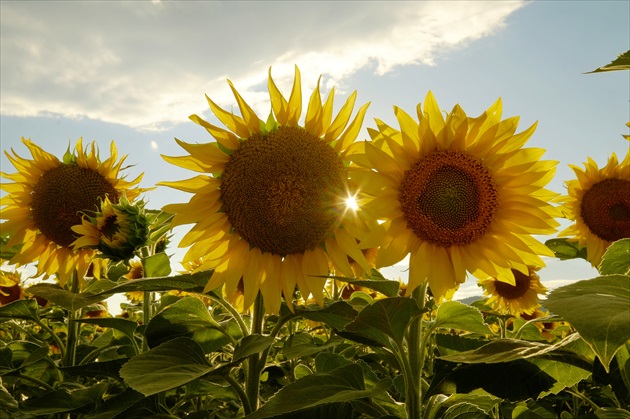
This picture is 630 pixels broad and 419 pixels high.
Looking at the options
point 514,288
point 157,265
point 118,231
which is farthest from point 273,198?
point 514,288

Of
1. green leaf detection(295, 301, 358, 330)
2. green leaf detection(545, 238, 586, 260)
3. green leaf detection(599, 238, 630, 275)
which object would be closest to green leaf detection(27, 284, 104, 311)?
green leaf detection(295, 301, 358, 330)

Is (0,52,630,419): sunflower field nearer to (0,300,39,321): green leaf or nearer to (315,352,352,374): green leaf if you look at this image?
(315,352,352,374): green leaf

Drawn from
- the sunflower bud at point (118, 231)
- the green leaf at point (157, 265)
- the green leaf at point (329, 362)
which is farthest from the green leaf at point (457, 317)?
the sunflower bud at point (118, 231)

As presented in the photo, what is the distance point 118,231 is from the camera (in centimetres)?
339

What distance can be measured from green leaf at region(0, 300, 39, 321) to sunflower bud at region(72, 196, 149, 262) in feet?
2.08

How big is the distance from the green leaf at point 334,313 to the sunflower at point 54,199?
7.64 ft

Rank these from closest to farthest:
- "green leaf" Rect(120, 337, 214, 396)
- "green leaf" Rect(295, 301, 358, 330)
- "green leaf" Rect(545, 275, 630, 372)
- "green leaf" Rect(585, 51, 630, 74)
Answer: "green leaf" Rect(545, 275, 630, 372)
"green leaf" Rect(585, 51, 630, 74)
"green leaf" Rect(120, 337, 214, 396)
"green leaf" Rect(295, 301, 358, 330)

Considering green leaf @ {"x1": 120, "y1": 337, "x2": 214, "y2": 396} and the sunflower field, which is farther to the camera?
the sunflower field

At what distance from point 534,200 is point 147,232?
Answer: 6.85 ft

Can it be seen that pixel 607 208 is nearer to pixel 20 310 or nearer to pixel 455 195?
pixel 455 195

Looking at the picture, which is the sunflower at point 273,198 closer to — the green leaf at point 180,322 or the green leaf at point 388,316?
the green leaf at point 180,322

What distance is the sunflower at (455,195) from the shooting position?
2.48 m

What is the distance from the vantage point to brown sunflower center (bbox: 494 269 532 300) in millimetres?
7125

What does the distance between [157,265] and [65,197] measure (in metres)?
1.24
